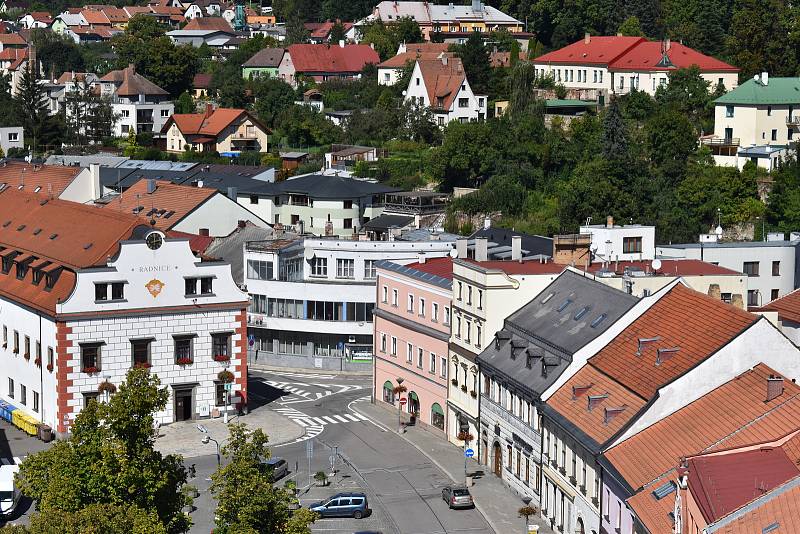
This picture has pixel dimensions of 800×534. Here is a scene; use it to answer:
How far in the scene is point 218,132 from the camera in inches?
6944

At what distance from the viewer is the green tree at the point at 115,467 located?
53.8 meters

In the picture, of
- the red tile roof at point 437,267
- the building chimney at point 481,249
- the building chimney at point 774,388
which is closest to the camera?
the building chimney at point 774,388

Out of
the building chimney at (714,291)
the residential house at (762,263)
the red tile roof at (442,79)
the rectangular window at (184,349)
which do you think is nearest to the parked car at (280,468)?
the rectangular window at (184,349)

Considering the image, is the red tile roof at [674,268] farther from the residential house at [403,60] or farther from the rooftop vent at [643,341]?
the residential house at [403,60]

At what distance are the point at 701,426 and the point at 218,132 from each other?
4758 inches

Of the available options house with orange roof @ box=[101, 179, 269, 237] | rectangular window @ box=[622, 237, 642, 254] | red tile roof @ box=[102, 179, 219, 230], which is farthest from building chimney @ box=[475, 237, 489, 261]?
red tile roof @ box=[102, 179, 219, 230]

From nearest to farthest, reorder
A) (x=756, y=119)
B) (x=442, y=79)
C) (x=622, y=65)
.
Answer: (x=756, y=119), (x=622, y=65), (x=442, y=79)

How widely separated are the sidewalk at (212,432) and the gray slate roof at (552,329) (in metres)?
12.9

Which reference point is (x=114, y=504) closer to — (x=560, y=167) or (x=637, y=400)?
(x=637, y=400)

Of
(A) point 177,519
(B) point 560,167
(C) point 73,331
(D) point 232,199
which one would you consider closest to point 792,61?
(B) point 560,167

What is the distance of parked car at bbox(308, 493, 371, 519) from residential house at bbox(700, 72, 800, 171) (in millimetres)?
68630

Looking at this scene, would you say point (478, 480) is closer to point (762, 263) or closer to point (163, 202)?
point (762, 263)

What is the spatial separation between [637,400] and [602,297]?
11416 millimetres

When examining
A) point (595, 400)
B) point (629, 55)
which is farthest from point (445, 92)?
point (595, 400)
